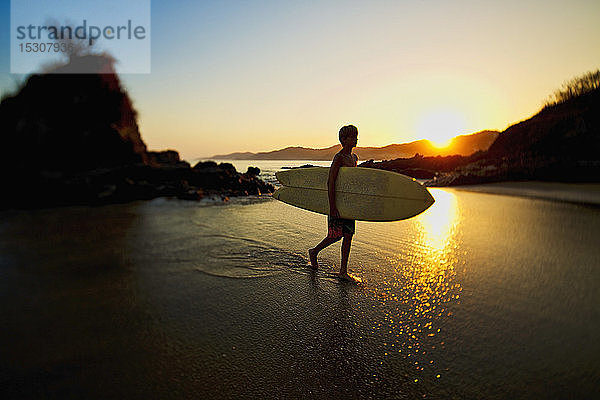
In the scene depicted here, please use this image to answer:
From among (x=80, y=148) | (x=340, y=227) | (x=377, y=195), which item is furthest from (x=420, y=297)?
(x=80, y=148)

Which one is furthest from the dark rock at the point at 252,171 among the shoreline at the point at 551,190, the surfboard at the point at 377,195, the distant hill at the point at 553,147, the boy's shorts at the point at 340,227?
the boy's shorts at the point at 340,227

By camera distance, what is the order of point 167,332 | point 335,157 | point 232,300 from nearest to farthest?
point 167,332 < point 232,300 < point 335,157

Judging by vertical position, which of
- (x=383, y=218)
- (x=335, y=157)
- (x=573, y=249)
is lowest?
(x=573, y=249)

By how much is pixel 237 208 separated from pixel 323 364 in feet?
25.5

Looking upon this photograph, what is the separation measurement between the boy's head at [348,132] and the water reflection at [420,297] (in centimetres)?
177

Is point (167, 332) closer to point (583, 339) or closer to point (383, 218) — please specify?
point (383, 218)

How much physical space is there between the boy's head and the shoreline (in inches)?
325

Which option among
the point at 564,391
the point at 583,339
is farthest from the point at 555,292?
the point at 564,391

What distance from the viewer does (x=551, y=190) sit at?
36.4ft

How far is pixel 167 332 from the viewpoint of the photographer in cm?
256

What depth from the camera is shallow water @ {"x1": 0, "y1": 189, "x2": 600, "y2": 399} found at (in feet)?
6.37

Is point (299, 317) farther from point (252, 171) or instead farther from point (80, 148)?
point (252, 171)

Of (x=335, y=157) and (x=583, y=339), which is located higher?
(x=335, y=157)

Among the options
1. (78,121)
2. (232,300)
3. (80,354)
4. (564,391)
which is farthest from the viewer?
(78,121)
